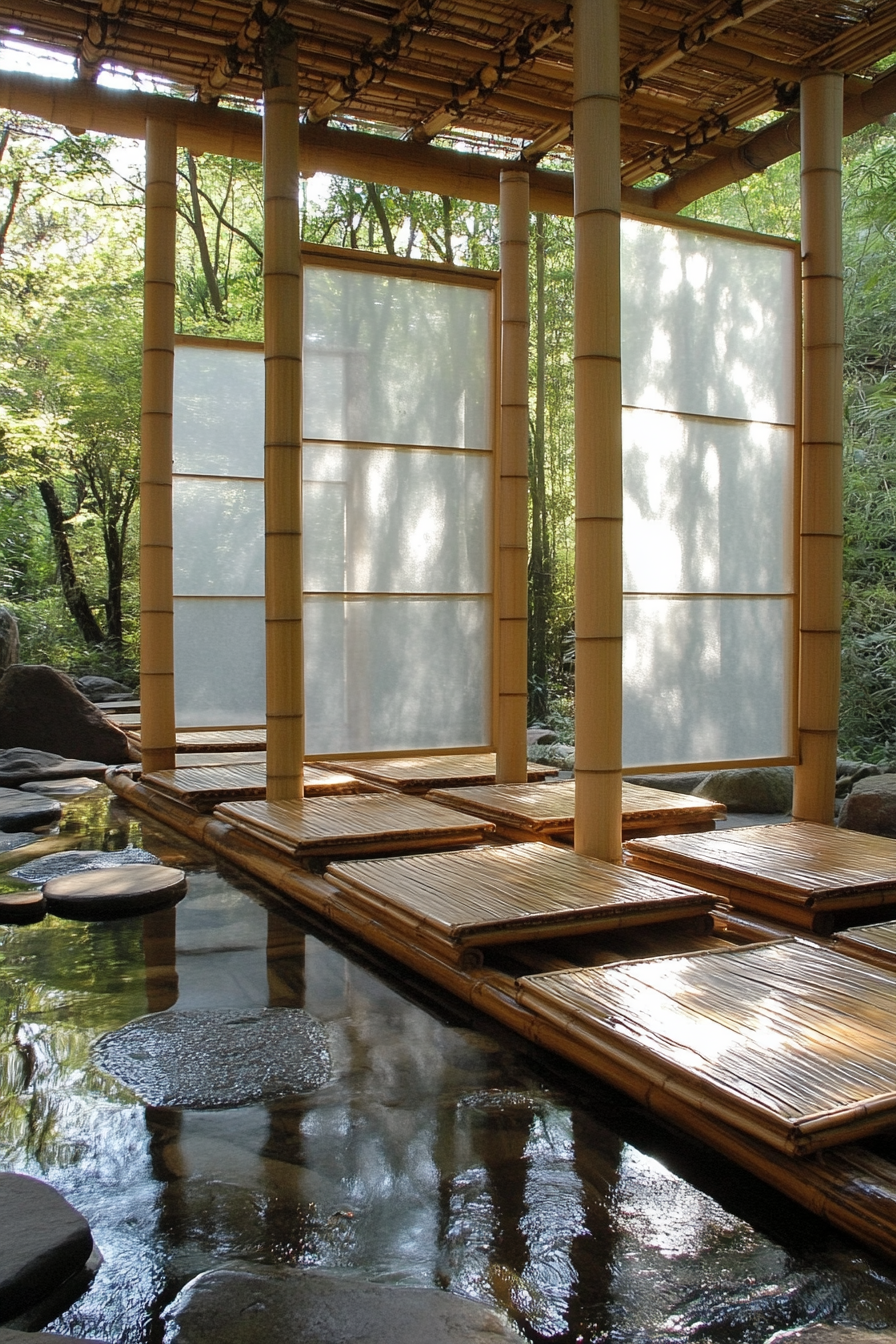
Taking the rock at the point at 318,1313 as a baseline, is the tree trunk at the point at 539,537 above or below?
above

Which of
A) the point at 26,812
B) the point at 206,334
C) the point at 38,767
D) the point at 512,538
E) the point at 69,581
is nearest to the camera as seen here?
the point at 26,812

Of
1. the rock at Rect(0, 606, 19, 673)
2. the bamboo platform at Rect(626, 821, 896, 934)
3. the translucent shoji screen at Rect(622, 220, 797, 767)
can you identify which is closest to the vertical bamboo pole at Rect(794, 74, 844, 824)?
the translucent shoji screen at Rect(622, 220, 797, 767)

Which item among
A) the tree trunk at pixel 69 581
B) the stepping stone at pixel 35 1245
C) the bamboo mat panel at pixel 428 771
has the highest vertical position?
the tree trunk at pixel 69 581

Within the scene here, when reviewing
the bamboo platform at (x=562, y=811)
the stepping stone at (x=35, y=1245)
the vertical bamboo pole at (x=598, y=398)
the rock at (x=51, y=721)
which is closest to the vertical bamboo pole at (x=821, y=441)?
the bamboo platform at (x=562, y=811)

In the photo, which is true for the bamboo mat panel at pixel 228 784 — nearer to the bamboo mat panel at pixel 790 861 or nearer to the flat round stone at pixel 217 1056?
the bamboo mat panel at pixel 790 861

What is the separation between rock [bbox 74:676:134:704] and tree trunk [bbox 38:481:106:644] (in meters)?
3.21

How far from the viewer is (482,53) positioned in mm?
5023

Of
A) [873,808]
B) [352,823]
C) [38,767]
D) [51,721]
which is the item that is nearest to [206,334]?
[51,721]

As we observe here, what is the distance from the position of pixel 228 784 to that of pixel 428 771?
1.06 metres

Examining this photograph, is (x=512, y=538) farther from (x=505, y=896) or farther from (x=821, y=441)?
(x=505, y=896)

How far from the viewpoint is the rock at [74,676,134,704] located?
1276cm

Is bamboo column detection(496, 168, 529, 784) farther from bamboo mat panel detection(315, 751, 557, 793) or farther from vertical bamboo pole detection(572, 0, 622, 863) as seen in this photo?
vertical bamboo pole detection(572, 0, 622, 863)

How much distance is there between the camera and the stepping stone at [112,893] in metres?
3.82

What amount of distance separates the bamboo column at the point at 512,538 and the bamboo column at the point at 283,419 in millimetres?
1150
